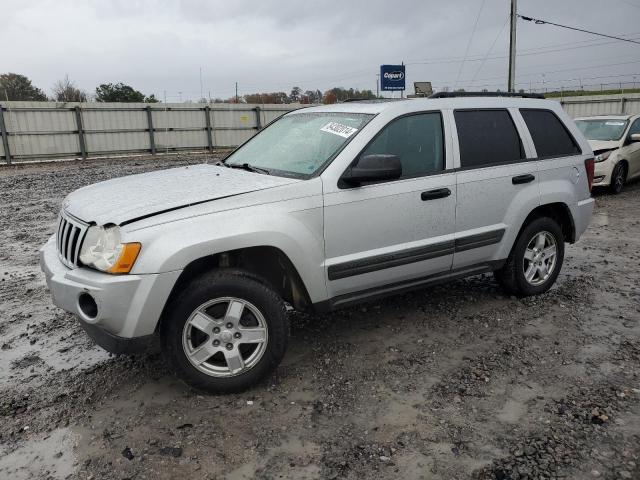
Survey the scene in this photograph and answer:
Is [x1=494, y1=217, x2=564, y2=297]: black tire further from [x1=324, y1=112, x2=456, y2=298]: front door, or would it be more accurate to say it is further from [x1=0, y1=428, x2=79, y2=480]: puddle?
[x1=0, y1=428, x2=79, y2=480]: puddle

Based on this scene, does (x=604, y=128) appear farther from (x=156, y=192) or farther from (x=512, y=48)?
(x=512, y=48)

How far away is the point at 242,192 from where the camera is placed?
333 centimetres

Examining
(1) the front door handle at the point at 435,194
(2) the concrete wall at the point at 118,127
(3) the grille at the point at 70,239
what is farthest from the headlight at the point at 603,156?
(2) the concrete wall at the point at 118,127

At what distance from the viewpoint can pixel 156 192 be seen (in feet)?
11.5

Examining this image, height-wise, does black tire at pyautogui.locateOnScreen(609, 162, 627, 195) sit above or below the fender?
below

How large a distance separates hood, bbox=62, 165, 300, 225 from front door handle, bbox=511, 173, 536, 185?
6.63ft

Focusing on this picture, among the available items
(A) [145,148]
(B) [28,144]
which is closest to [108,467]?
(B) [28,144]

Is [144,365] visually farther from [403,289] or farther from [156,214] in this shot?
[403,289]

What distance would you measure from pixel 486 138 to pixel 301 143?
1.56 metres

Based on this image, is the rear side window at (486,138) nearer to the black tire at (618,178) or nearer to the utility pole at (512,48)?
the black tire at (618,178)

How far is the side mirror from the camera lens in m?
3.48

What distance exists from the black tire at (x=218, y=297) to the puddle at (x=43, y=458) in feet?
2.22

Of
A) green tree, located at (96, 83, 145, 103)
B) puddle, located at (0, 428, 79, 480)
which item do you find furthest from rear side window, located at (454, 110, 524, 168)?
green tree, located at (96, 83, 145, 103)

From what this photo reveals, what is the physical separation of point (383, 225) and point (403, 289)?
580 millimetres
